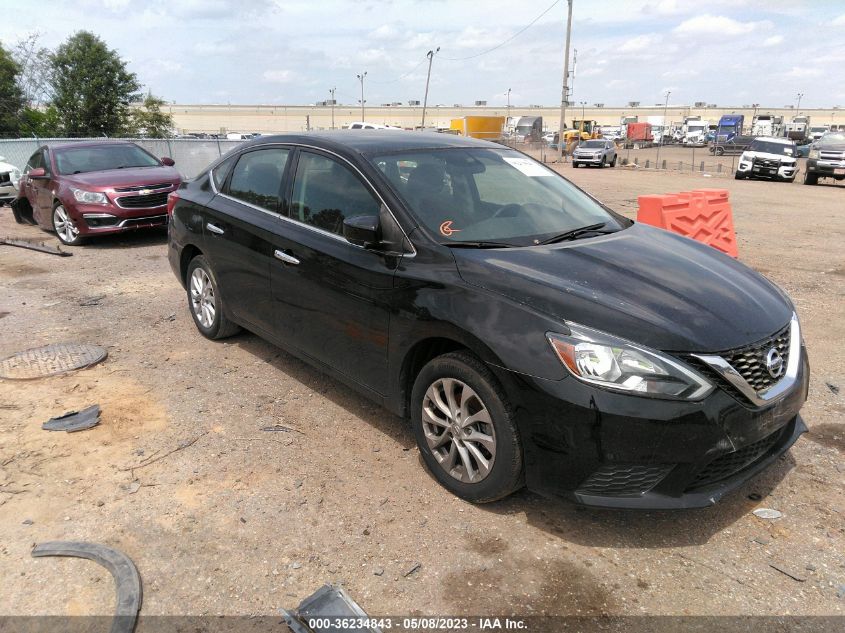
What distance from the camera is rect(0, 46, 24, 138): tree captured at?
1232 inches

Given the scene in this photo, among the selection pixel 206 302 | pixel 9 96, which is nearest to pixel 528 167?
pixel 206 302

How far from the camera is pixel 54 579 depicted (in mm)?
2684

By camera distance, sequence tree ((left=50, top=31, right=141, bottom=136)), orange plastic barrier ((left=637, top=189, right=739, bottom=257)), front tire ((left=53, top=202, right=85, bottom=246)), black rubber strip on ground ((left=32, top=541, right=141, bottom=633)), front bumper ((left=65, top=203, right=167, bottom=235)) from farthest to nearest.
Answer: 1. tree ((left=50, top=31, right=141, bottom=136))
2. front tire ((left=53, top=202, right=85, bottom=246))
3. front bumper ((left=65, top=203, right=167, bottom=235))
4. orange plastic barrier ((left=637, top=189, right=739, bottom=257))
5. black rubber strip on ground ((left=32, top=541, right=141, bottom=633))

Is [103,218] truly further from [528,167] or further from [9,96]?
[9,96]

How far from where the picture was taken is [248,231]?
445 centimetres

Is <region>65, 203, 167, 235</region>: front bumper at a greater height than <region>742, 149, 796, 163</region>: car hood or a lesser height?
lesser

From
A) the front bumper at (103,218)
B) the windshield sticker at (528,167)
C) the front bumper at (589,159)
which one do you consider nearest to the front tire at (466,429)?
the windshield sticker at (528,167)

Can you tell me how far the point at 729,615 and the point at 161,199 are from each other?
31.4 ft

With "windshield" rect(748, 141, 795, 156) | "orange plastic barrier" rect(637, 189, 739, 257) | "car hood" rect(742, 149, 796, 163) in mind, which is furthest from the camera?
"windshield" rect(748, 141, 795, 156)

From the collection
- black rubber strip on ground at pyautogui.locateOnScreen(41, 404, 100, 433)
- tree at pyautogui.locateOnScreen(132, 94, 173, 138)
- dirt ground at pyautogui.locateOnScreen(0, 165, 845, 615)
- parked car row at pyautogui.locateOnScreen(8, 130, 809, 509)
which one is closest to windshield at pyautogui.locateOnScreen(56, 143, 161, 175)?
parked car row at pyautogui.locateOnScreen(8, 130, 809, 509)

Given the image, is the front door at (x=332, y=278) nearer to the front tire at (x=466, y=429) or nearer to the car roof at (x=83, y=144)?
the front tire at (x=466, y=429)

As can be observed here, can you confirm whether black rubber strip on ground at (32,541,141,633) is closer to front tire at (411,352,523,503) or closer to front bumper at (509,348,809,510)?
front tire at (411,352,523,503)

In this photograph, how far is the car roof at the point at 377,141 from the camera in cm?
395

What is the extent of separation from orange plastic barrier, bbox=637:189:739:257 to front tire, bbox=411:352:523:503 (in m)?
5.16
